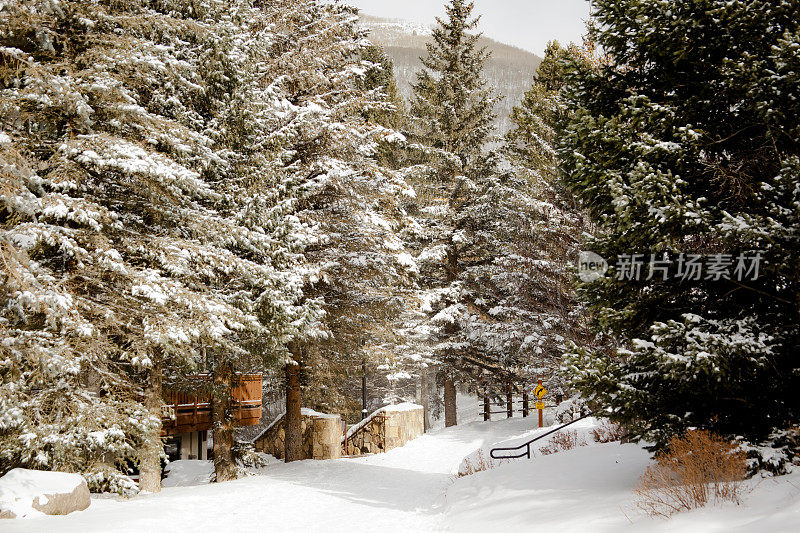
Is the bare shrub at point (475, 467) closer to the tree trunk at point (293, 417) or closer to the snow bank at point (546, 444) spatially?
the snow bank at point (546, 444)

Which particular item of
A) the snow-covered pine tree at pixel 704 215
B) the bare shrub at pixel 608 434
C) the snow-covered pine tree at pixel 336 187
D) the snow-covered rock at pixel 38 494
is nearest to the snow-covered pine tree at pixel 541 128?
the snow-covered pine tree at pixel 336 187

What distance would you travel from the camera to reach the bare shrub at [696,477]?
5660 millimetres

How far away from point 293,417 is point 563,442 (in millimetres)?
7252

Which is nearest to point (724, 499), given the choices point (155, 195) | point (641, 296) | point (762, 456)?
point (762, 456)

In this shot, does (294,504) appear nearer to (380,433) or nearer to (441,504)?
(441,504)

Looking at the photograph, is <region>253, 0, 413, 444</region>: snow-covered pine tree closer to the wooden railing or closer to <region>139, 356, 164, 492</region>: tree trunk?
the wooden railing

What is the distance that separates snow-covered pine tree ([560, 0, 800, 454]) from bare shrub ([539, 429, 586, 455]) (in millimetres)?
6218

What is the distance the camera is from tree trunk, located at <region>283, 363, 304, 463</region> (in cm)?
1538

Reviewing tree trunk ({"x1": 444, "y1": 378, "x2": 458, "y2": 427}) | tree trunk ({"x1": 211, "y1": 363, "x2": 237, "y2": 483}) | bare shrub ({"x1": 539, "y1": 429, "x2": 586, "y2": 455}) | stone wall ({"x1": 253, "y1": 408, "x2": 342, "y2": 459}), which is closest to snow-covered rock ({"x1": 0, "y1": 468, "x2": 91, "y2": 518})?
tree trunk ({"x1": 211, "y1": 363, "x2": 237, "y2": 483})

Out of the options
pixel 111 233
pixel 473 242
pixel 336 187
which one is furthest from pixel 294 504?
pixel 473 242

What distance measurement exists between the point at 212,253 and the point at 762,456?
8656 mm

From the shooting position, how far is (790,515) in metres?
4.62

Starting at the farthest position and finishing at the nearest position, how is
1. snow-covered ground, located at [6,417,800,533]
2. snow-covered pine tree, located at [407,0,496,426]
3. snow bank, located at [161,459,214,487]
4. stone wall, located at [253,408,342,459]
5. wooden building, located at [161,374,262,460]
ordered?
snow-covered pine tree, located at [407,0,496,426], wooden building, located at [161,374,262,460], stone wall, located at [253,408,342,459], snow bank, located at [161,459,214,487], snow-covered ground, located at [6,417,800,533]

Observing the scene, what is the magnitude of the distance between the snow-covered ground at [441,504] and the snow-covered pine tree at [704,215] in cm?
112
